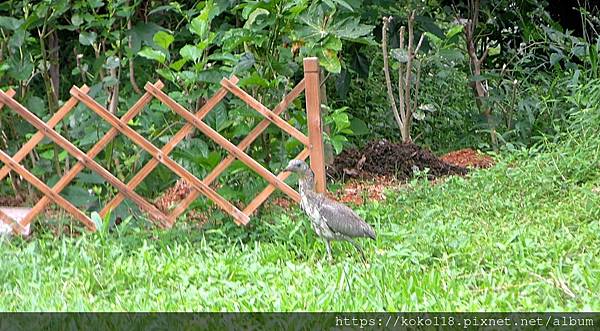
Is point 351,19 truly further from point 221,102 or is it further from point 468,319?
point 468,319

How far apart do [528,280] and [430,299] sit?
1.85 feet

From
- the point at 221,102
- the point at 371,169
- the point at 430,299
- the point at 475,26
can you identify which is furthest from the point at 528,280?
the point at 475,26

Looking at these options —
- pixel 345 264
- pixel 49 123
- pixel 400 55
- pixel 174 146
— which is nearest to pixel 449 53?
pixel 400 55

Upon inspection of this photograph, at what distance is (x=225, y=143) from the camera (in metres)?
5.58

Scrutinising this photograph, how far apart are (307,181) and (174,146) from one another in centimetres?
96

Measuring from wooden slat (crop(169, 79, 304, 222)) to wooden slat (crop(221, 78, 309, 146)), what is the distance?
56 millimetres

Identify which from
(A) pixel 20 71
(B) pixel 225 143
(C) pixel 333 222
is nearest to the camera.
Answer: (C) pixel 333 222

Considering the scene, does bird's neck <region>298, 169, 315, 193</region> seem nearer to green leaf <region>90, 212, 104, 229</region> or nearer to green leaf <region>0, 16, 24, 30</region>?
green leaf <region>90, 212, 104, 229</region>

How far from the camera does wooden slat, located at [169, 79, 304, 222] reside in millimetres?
5629

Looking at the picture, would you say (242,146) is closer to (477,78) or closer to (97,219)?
(97,219)

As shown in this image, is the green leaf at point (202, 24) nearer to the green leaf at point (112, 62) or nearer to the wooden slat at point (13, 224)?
the green leaf at point (112, 62)

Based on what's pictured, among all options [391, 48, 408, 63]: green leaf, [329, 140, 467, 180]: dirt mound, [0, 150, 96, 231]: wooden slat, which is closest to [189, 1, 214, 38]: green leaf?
[0, 150, 96, 231]: wooden slat

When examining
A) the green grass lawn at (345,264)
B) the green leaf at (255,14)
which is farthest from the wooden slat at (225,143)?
the green leaf at (255,14)

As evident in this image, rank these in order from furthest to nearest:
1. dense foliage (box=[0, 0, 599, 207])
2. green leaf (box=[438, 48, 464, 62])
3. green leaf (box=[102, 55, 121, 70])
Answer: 1. green leaf (box=[438, 48, 464, 62])
2. green leaf (box=[102, 55, 121, 70])
3. dense foliage (box=[0, 0, 599, 207])
